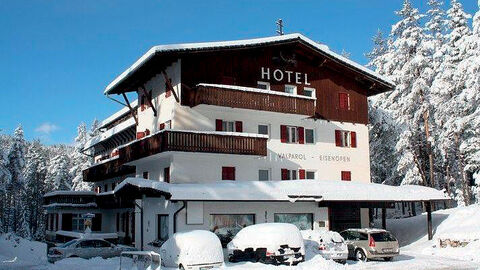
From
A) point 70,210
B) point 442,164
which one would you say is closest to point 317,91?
point 442,164

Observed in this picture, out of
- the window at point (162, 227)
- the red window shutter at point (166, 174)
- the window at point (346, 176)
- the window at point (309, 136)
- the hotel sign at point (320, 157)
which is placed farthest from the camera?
the window at point (346, 176)

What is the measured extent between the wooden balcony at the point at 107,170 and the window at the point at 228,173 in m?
8.96

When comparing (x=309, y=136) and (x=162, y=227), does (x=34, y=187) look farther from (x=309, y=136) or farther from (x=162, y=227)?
(x=309, y=136)

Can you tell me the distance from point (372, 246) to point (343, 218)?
32.5 feet

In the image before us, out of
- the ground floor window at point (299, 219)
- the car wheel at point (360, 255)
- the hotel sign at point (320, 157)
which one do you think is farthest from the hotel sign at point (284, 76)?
the car wheel at point (360, 255)

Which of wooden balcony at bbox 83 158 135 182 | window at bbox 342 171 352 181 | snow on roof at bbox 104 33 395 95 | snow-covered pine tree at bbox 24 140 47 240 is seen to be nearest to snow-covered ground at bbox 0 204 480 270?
window at bbox 342 171 352 181

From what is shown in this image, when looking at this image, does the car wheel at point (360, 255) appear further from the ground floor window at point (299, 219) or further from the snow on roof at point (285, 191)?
the ground floor window at point (299, 219)

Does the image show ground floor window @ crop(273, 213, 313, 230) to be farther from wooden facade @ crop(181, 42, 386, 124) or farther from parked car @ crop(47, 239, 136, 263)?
parked car @ crop(47, 239, 136, 263)

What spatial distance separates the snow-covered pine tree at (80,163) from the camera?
7312 cm

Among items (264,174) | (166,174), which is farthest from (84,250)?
(264,174)

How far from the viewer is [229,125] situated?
110 feet

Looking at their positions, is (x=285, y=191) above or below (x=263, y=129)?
below

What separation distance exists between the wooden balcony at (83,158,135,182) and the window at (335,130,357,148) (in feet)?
51.2

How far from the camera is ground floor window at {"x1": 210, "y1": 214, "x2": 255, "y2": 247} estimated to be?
28.4 meters
